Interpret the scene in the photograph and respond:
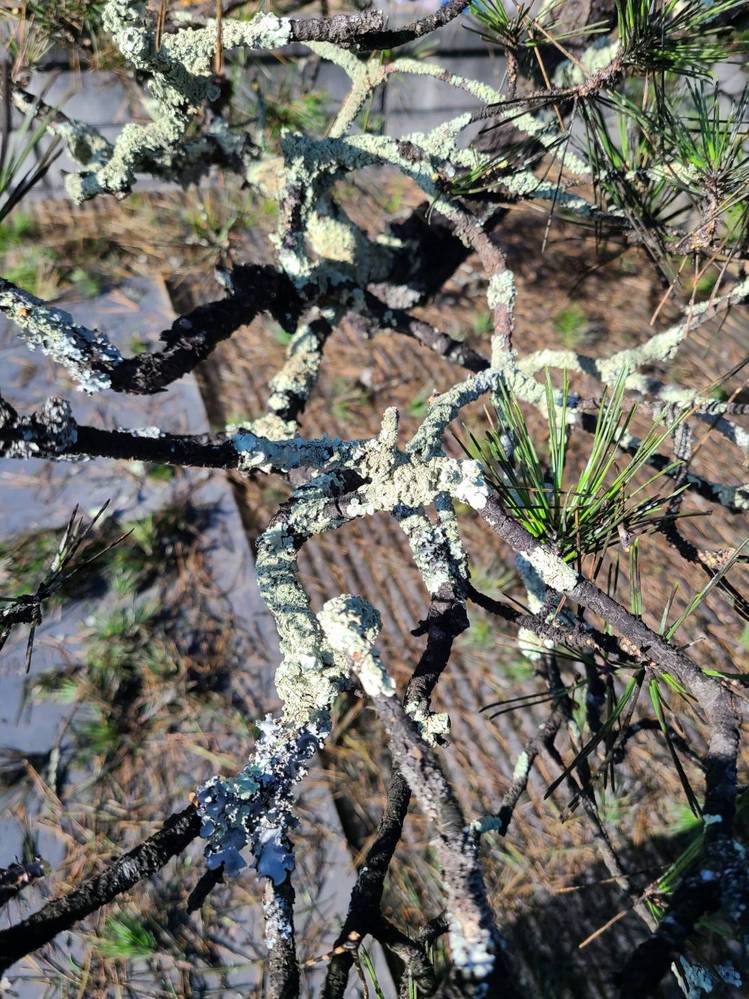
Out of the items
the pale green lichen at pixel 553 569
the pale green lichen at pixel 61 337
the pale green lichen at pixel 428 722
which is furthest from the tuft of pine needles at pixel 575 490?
the pale green lichen at pixel 61 337

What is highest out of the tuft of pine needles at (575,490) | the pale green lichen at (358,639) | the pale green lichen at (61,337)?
the pale green lichen at (61,337)

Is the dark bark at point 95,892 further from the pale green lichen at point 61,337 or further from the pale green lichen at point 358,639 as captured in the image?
the pale green lichen at point 61,337

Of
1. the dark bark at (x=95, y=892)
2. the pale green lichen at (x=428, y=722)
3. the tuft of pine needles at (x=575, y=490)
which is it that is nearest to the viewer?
the dark bark at (x=95, y=892)

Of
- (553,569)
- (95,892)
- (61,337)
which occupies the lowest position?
(95,892)

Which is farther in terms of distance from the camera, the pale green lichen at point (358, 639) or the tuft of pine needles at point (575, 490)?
the tuft of pine needles at point (575, 490)

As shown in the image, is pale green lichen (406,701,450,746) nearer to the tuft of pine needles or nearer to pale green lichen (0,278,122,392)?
the tuft of pine needles

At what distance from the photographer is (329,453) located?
0.82 m

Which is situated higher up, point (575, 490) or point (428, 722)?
point (575, 490)

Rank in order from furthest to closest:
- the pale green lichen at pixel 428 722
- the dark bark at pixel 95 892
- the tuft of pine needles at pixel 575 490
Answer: the tuft of pine needles at pixel 575 490, the pale green lichen at pixel 428 722, the dark bark at pixel 95 892

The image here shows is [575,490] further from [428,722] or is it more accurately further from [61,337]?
[61,337]

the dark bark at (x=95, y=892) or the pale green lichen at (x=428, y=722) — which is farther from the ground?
the pale green lichen at (x=428, y=722)

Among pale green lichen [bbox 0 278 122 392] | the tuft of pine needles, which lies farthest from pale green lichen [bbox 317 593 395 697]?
pale green lichen [bbox 0 278 122 392]

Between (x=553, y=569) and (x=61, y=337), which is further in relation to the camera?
(x=61, y=337)

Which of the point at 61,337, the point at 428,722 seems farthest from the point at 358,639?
the point at 61,337
